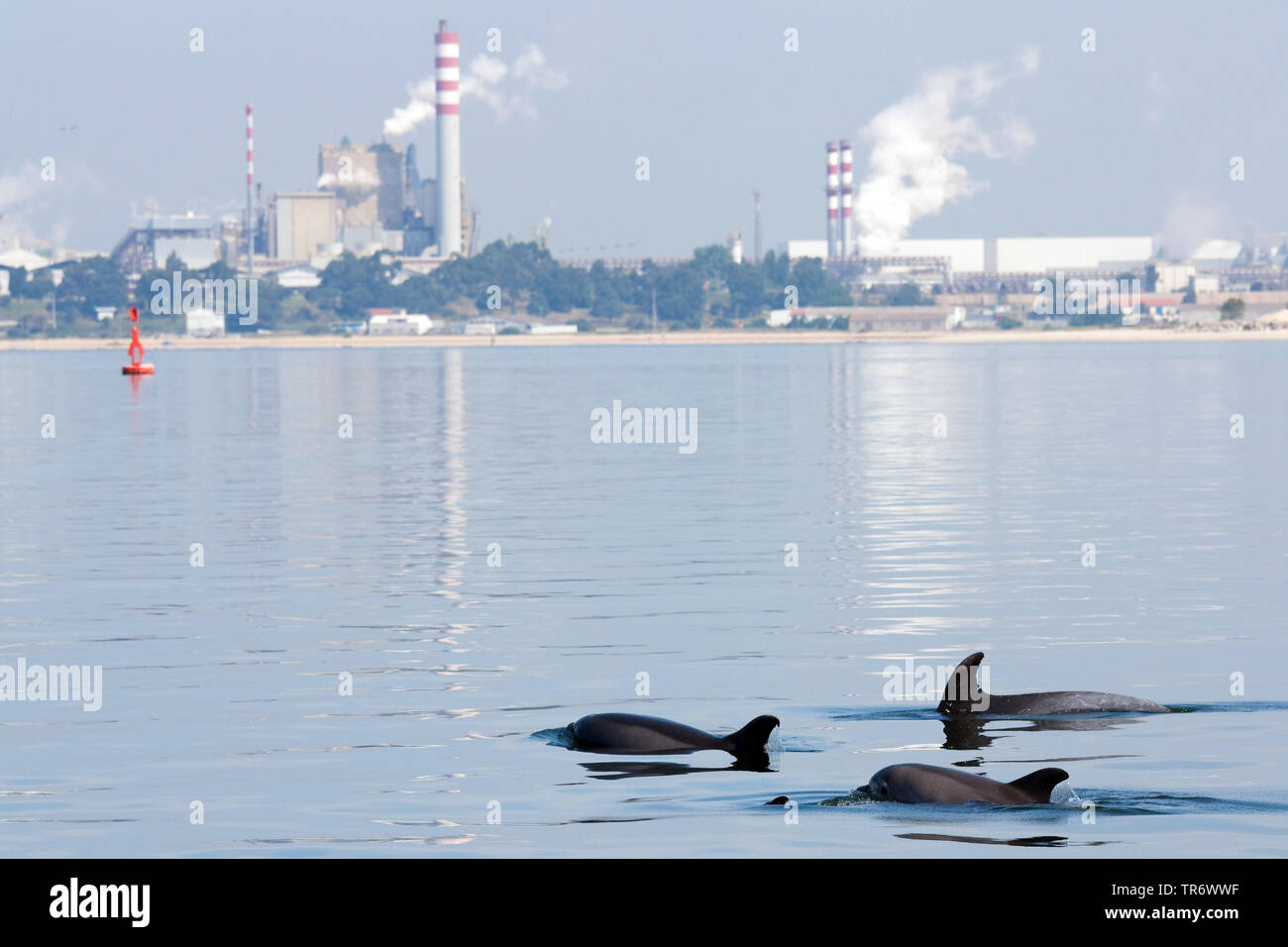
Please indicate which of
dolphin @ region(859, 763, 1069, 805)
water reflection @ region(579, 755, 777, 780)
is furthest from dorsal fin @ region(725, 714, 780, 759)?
dolphin @ region(859, 763, 1069, 805)

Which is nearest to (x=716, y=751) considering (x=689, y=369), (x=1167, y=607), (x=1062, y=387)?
(x=1167, y=607)

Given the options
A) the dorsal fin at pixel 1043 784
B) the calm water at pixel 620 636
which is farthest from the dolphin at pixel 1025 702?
the dorsal fin at pixel 1043 784

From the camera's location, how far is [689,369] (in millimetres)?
180375

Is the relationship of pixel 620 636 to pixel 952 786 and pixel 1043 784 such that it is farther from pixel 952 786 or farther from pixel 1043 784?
pixel 1043 784

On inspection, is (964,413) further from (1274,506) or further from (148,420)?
(1274,506)

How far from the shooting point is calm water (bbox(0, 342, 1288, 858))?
18.1 meters

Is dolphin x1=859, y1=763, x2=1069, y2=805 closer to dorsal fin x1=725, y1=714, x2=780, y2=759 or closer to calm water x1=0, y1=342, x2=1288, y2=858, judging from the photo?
calm water x1=0, y1=342, x2=1288, y2=858

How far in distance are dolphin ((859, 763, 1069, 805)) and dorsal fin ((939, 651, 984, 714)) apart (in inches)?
147

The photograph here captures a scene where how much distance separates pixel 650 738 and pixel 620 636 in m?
8.11

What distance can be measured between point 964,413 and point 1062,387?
3340 cm

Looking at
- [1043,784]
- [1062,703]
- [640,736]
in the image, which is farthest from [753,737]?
[1062,703]

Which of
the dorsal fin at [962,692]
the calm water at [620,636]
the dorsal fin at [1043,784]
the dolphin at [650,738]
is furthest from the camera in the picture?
the dorsal fin at [962,692]

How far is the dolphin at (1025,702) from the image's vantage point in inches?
885

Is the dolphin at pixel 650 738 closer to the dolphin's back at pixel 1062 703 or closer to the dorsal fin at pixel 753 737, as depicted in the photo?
the dorsal fin at pixel 753 737
